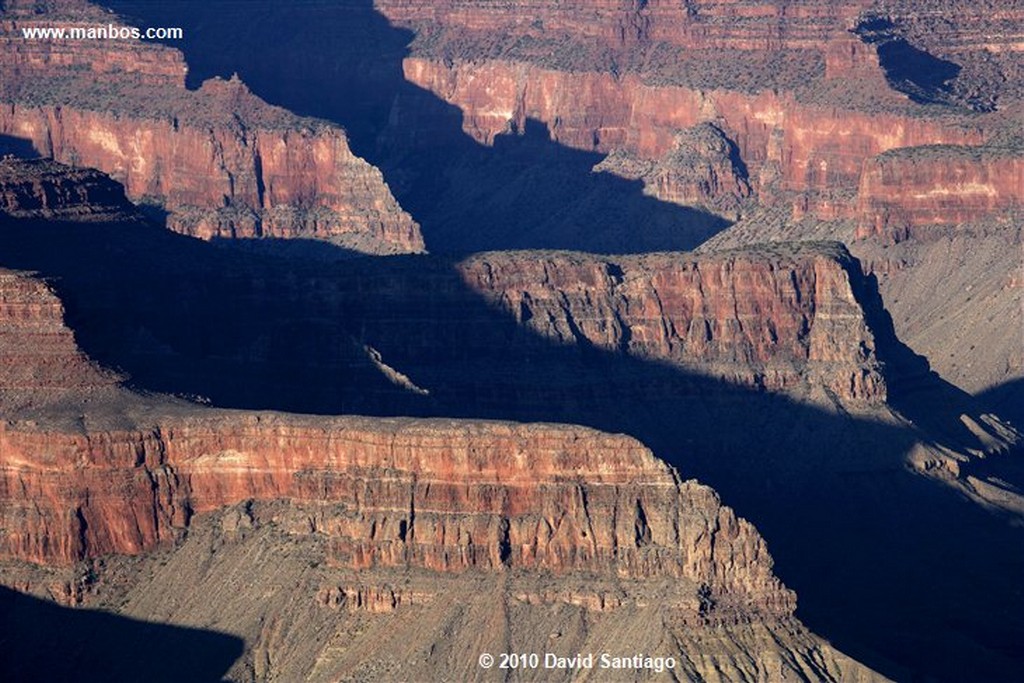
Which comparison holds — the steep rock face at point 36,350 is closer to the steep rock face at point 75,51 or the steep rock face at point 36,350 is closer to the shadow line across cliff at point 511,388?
the shadow line across cliff at point 511,388

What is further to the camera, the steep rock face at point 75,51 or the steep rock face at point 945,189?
the steep rock face at point 75,51

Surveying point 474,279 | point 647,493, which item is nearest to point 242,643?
point 647,493

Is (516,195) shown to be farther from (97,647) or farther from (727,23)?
(97,647)

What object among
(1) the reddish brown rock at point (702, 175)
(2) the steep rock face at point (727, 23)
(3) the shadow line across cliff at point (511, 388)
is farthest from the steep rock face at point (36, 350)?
(2) the steep rock face at point (727, 23)

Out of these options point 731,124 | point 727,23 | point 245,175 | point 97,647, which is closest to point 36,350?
point 97,647

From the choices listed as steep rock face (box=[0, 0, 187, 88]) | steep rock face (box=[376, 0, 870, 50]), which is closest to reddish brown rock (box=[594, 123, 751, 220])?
steep rock face (box=[376, 0, 870, 50])

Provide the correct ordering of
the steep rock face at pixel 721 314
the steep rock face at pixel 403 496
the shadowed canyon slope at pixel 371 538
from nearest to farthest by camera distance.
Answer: the shadowed canyon slope at pixel 371 538 → the steep rock face at pixel 403 496 → the steep rock face at pixel 721 314
